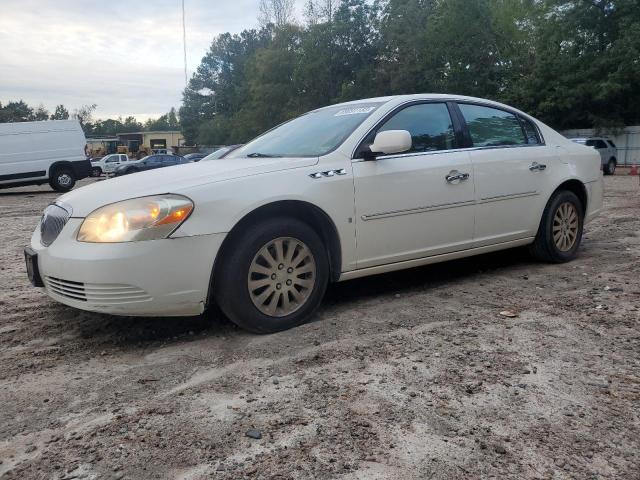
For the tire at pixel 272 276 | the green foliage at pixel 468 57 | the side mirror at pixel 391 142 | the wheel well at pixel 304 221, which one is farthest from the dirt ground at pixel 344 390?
the green foliage at pixel 468 57

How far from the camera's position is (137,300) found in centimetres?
326

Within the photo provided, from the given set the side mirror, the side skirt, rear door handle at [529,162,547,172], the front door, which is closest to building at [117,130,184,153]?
rear door handle at [529,162,547,172]

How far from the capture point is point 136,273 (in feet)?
10.5

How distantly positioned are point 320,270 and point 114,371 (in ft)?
4.57

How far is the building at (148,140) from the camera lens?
233 feet

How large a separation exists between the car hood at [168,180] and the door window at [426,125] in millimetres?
873

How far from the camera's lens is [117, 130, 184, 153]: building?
70.9 m

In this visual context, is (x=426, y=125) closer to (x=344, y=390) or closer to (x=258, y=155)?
(x=258, y=155)

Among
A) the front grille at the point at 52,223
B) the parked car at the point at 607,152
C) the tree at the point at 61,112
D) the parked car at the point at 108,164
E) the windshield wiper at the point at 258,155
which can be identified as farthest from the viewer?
the tree at the point at 61,112

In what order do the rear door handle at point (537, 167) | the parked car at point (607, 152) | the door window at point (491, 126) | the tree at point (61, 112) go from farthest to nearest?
the tree at point (61, 112)
the parked car at point (607, 152)
the rear door handle at point (537, 167)
the door window at point (491, 126)

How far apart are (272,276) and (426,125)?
72.2 inches

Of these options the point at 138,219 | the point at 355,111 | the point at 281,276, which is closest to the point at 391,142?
the point at 355,111

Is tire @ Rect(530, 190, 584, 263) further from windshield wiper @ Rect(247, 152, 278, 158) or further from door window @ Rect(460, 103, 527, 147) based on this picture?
windshield wiper @ Rect(247, 152, 278, 158)

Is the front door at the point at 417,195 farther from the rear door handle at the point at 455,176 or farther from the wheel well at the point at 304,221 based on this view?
the wheel well at the point at 304,221
